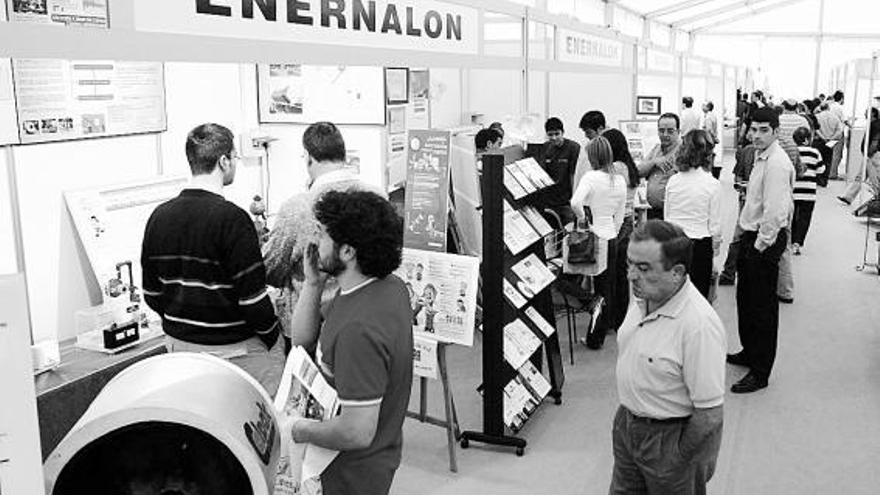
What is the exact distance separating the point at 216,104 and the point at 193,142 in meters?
2.25

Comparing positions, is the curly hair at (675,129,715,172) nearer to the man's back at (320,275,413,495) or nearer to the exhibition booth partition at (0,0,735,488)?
the exhibition booth partition at (0,0,735,488)

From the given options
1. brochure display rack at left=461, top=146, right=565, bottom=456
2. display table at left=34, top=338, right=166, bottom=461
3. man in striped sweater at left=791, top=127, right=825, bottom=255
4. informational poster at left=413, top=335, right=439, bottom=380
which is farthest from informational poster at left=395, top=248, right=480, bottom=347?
man in striped sweater at left=791, top=127, right=825, bottom=255

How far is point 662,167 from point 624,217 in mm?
1042

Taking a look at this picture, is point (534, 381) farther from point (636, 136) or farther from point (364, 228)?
point (636, 136)

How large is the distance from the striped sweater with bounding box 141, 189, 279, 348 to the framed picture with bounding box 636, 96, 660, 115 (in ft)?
25.0

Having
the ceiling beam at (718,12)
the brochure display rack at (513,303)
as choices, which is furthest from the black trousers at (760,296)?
the ceiling beam at (718,12)

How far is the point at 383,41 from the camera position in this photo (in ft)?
7.96

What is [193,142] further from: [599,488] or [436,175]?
[599,488]

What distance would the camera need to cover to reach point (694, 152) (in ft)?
15.1

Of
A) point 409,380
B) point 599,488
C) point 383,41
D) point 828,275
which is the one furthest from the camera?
point 828,275

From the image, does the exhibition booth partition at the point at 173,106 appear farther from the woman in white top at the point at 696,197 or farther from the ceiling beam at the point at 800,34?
the ceiling beam at the point at 800,34

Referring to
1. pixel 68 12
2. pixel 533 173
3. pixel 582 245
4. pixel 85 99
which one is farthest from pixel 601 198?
pixel 68 12

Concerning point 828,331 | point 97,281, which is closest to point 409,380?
point 97,281

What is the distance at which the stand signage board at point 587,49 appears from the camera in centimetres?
471
